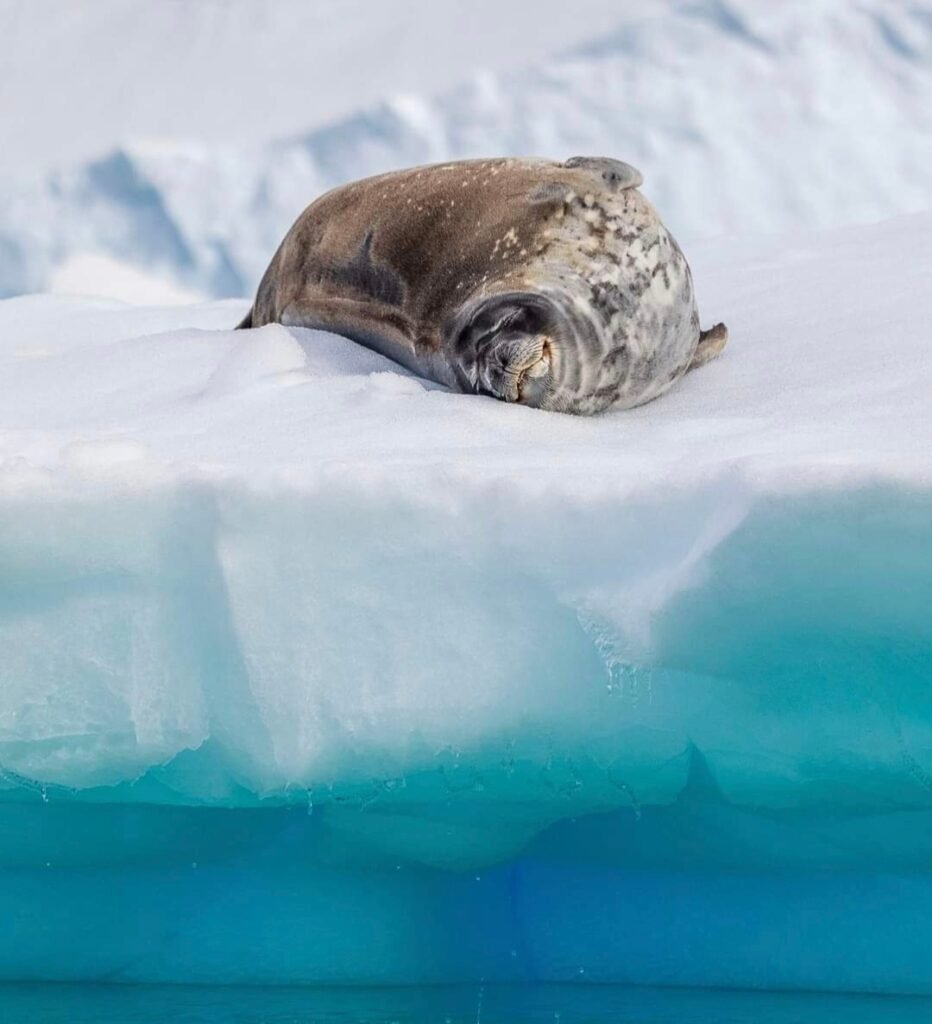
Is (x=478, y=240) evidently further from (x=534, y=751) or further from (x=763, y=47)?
(x=763, y=47)

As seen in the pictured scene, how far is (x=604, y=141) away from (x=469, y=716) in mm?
6125

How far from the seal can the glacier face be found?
70 cm

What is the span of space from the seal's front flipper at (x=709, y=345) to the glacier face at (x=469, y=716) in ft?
3.15

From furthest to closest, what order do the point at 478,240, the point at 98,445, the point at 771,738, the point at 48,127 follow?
1. the point at 48,127
2. the point at 478,240
3. the point at 98,445
4. the point at 771,738

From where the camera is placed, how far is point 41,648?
1753mm

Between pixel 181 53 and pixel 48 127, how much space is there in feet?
3.20

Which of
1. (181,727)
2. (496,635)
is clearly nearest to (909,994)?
(496,635)

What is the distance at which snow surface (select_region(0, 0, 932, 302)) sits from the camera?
725 cm

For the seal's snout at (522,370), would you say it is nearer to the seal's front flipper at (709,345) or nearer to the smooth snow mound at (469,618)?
the seal's front flipper at (709,345)

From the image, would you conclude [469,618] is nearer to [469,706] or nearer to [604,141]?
[469,706]

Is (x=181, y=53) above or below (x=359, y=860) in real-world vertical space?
below

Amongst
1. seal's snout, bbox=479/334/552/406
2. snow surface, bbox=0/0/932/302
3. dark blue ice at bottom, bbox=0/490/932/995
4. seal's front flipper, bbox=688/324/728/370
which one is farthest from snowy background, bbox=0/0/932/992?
snow surface, bbox=0/0/932/302

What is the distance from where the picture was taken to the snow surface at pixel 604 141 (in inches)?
285

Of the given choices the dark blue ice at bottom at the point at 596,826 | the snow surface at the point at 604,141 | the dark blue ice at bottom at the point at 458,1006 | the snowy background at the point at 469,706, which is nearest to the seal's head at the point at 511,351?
the snowy background at the point at 469,706
